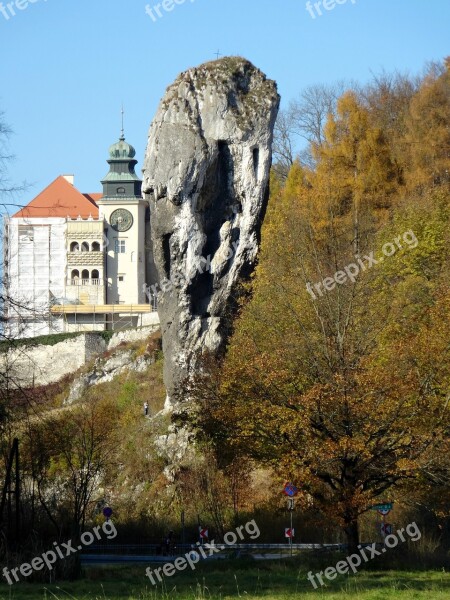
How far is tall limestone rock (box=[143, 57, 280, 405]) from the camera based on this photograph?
39938 millimetres

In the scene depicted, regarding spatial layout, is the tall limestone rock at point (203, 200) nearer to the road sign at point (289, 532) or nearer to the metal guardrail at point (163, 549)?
the metal guardrail at point (163, 549)

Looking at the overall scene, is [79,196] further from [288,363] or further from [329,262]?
[288,363]

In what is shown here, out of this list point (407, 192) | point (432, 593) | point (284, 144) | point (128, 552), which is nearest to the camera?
point (432, 593)

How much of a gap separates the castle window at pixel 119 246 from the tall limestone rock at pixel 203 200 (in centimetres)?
3936

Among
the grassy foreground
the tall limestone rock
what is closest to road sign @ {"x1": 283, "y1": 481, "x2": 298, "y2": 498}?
the grassy foreground

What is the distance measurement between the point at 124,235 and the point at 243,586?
65.7 m

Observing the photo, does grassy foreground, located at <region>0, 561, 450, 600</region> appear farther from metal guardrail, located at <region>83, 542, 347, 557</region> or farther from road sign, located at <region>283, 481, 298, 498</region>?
metal guardrail, located at <region>83, 542, 347, 557</region>

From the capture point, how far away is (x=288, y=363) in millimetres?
23031

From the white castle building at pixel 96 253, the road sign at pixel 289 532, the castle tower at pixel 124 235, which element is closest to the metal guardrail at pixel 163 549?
the road sign at pixel 289 532

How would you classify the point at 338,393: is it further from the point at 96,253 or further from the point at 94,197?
the point at 94,197

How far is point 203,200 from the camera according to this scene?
40.3 metres

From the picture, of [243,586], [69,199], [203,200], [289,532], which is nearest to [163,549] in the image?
[289,532]

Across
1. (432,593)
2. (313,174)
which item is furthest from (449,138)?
(432,593)

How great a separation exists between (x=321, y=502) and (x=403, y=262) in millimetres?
14737
